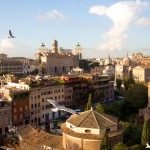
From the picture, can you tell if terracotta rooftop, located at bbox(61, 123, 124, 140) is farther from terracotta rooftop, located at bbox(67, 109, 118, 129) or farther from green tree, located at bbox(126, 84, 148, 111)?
green tree, located at bbox(126, 84, 148, 111)

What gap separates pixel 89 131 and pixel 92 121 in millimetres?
797

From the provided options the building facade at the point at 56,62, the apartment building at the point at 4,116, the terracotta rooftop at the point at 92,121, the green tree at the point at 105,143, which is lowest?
the apartment building at the point at 4,116

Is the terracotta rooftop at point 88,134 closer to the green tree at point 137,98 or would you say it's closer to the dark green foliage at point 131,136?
the dark green foliage at point 131,136

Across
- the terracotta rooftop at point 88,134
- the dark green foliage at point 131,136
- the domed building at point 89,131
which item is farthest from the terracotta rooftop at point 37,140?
the dark green foliage at point 131,136

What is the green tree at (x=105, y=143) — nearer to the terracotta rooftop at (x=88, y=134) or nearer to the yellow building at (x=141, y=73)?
the terracotta rooftop at (x=88, y=134)

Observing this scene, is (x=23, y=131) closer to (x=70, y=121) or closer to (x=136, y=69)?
(x=70, y=121)

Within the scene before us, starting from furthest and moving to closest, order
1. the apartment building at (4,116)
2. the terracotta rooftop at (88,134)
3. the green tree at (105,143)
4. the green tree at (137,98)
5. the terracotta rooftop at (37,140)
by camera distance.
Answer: the green tree at (137,98) → the apartment building at (4,116) → the terracotta rooftop at (37,140) → the terracotta rooftop at (88,134) → the green tree at (105,143)

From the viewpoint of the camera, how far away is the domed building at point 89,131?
20219 mm

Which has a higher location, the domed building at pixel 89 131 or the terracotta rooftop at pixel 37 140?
the domed building at pixel 89 131

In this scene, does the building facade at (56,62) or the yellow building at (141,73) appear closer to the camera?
the yellow building at (141,73)

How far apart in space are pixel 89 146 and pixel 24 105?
21.2 m

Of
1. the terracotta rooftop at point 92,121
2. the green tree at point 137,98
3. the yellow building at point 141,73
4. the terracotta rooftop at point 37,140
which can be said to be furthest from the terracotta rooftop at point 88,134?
the yellow building at point 141,73

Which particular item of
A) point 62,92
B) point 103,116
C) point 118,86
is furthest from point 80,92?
point 103,116

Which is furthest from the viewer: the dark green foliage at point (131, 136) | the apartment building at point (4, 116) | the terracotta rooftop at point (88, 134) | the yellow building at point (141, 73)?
the yellow building at point (141, 73)
